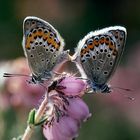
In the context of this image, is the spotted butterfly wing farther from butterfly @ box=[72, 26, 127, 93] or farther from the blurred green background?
the blurred green background

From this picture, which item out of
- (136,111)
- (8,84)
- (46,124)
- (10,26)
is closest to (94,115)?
(136,111)

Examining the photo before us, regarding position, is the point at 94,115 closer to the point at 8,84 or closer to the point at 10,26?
the point at 8,84

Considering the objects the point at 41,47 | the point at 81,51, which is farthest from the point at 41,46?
the point at 81,51

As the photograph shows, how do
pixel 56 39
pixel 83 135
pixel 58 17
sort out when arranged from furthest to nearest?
1. pixel 58 17
2. pixel 83 135
3. pixel 56 39

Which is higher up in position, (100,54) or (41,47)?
(41,47)

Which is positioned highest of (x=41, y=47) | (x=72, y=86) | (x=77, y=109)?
(x=41, y=47)

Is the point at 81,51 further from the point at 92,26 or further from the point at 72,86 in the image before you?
the point at 92,26
